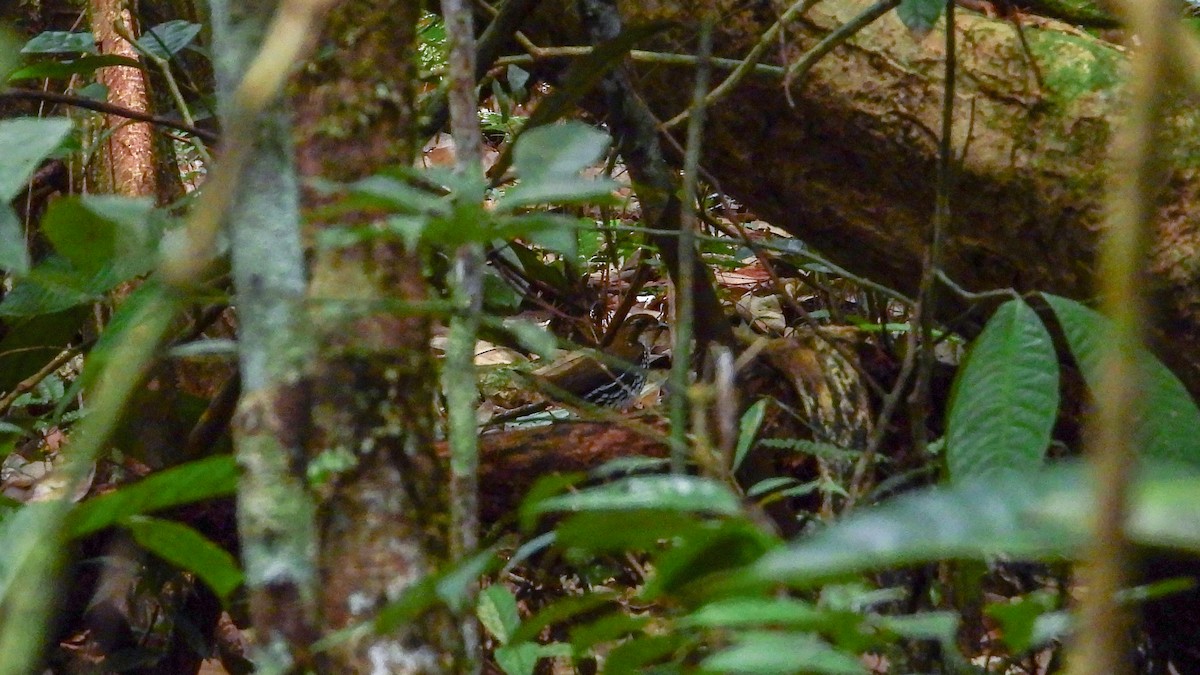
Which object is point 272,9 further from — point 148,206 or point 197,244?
point 197,244

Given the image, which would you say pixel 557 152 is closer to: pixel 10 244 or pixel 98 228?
pixel 98 228

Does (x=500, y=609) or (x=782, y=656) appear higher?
(x=782, y=656)

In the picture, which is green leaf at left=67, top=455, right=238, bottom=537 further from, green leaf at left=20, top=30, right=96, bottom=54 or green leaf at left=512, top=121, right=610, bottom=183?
green leaf at left=20, top=30, right=96, bottom=54

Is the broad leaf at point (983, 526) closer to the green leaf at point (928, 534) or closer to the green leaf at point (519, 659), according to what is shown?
the green leaf at point (928, 534)

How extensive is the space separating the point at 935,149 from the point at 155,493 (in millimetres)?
1223

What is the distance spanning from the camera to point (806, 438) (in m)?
1.56

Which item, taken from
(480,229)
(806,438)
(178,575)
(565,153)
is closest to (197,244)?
(480,229)

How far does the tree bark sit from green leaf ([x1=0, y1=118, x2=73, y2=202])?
2.61 ft

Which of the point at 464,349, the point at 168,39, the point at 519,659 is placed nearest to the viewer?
the point at 464,349

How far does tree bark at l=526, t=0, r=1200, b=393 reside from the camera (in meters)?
1.50

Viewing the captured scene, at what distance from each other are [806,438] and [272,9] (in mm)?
1038

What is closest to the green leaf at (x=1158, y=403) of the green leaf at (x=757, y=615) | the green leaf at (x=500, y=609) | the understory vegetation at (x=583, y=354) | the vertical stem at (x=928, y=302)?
the understory vegetation at (x=583, y=354)

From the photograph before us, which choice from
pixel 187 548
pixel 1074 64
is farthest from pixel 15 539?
pixel 1074 64

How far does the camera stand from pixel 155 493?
0.59 meters
